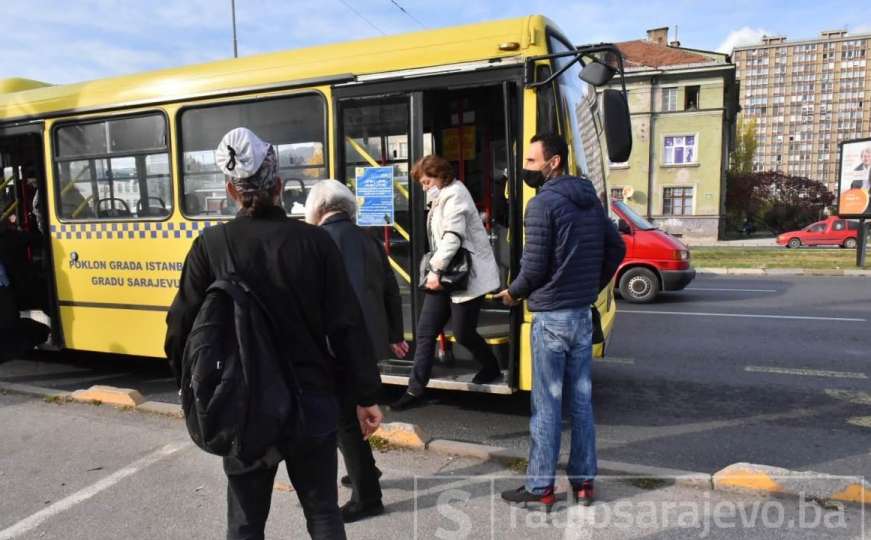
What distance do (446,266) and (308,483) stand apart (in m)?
2.28

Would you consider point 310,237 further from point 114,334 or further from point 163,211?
point 114,334

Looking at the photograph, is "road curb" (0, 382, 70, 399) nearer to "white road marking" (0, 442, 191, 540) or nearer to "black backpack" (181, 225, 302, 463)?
"white road marking" (0, 442, 191, 540)

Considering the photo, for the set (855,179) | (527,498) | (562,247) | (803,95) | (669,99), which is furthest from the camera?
(803,95)

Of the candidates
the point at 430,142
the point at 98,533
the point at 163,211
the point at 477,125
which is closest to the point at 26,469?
the point at 98,533

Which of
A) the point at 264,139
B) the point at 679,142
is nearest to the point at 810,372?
the point at 264,139

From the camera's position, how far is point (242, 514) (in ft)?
6.97

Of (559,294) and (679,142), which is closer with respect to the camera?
(559,294)

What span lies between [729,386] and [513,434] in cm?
256

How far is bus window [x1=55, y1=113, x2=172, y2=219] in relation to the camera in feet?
18.0

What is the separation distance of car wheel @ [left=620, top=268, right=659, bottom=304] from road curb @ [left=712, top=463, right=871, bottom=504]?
7.32 meters

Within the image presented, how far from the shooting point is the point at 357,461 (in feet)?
10.7

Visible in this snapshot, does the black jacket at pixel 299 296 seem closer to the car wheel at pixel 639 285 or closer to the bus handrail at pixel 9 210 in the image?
the bus handrail at pixel 9 210

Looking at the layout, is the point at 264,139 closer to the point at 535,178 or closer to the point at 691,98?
the point at 535,178

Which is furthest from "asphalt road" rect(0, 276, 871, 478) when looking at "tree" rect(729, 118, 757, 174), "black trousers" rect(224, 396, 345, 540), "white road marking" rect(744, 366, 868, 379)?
"tree" rect(729, 118, 757, 174)
